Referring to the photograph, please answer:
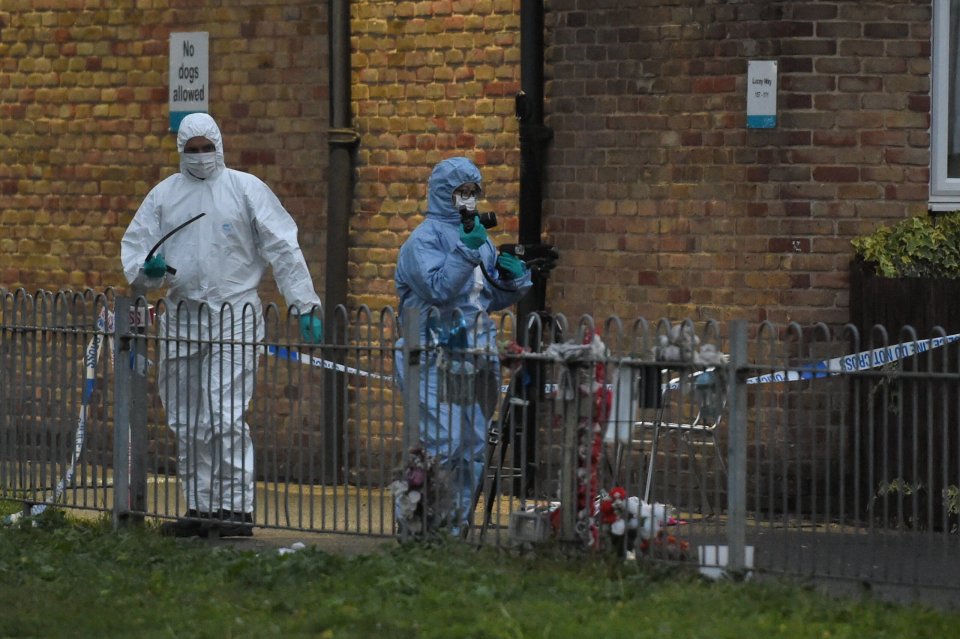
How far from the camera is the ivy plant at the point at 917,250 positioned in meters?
9.93

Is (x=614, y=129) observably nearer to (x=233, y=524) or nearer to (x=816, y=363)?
(x=816, y=363)

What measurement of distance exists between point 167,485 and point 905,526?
3761 mm

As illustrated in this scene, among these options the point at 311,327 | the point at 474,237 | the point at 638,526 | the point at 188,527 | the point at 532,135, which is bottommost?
the point at 188,527

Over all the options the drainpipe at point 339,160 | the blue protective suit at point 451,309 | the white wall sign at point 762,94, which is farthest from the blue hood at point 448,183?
the drainpipe at point 339,160

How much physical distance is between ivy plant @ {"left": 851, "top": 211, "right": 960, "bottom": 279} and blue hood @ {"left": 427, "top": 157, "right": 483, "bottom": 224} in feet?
8.30

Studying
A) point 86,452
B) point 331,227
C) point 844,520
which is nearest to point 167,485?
point 86,452

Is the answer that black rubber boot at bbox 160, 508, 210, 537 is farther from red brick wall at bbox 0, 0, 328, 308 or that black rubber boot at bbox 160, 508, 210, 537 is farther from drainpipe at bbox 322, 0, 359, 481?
red brick wall at bbox 0, 0, 328, 308

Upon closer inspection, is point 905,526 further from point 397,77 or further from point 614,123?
point 397,77

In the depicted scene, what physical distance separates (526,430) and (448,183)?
1.39m

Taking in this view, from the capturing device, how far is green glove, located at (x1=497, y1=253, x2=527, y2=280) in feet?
28.8

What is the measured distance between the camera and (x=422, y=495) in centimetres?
812

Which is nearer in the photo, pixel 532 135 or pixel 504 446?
pixel 504 446

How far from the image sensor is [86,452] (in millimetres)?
9414

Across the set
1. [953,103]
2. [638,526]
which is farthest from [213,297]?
[953,103]
